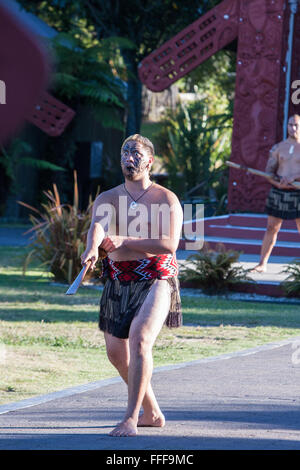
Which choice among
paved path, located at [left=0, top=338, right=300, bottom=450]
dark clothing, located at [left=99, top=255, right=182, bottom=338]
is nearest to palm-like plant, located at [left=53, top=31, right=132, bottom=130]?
paved path, located at [left=0, top=338, right=300, bottom=450]

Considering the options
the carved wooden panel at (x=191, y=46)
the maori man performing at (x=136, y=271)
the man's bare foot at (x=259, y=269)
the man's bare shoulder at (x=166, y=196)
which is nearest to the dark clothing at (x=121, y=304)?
the maori man performing at (x=136, y=271)

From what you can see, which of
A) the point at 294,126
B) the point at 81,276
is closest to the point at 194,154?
the point at 294,126

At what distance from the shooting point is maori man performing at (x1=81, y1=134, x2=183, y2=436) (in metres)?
4.13

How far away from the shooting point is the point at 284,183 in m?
11.8

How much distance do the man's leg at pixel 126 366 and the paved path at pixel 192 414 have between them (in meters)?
0.08

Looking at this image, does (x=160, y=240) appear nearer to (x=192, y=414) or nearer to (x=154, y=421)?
(x=154, y=421)

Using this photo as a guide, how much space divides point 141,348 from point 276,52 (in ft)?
43.6

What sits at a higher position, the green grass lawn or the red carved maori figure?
the red carved maori figure

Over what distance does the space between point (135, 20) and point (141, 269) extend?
21754mm

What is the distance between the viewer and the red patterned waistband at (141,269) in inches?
173

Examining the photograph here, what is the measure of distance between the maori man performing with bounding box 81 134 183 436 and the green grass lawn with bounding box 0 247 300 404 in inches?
55.1

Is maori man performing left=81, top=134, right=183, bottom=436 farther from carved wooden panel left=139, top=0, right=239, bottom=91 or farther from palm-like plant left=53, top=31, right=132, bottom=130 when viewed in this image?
palm-like plant left=53, top=31, right=132, bottom=130

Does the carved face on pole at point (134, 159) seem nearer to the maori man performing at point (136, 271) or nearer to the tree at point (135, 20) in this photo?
the maori man performing at point (136, 271)
